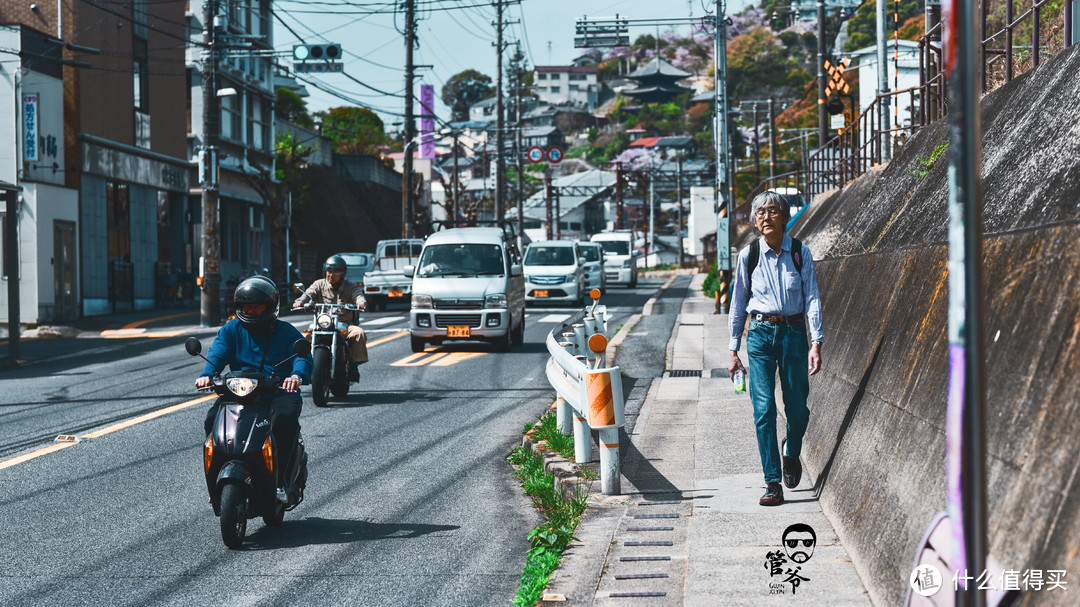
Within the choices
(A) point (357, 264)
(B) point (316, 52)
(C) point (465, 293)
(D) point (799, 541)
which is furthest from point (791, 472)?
(A) point (357, 264)

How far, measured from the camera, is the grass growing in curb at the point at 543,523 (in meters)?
5.50

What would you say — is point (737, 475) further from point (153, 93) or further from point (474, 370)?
point (153, 93)

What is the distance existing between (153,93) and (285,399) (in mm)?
32832

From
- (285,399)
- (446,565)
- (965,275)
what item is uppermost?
(965,275)

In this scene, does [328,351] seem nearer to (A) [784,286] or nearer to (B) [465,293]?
(B) [465,293]

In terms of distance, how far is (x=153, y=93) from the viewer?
36.8 meters

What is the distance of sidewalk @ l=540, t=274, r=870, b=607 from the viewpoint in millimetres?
4902

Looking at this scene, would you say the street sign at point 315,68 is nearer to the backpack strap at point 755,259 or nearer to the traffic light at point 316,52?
the traffic light at point 316,52

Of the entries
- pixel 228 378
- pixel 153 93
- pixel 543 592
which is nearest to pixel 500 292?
pixel 228 378

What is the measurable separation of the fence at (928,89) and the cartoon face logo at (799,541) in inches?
157

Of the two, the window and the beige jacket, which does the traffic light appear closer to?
the window

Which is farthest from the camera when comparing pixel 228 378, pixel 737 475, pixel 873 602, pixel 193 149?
pixel 193 149

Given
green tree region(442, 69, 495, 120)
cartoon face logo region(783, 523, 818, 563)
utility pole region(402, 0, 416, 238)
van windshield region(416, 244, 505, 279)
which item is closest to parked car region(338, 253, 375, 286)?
utility pole region(402, 0, 416, 238)

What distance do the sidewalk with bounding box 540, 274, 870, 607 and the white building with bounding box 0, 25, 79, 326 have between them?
74.4 feet
